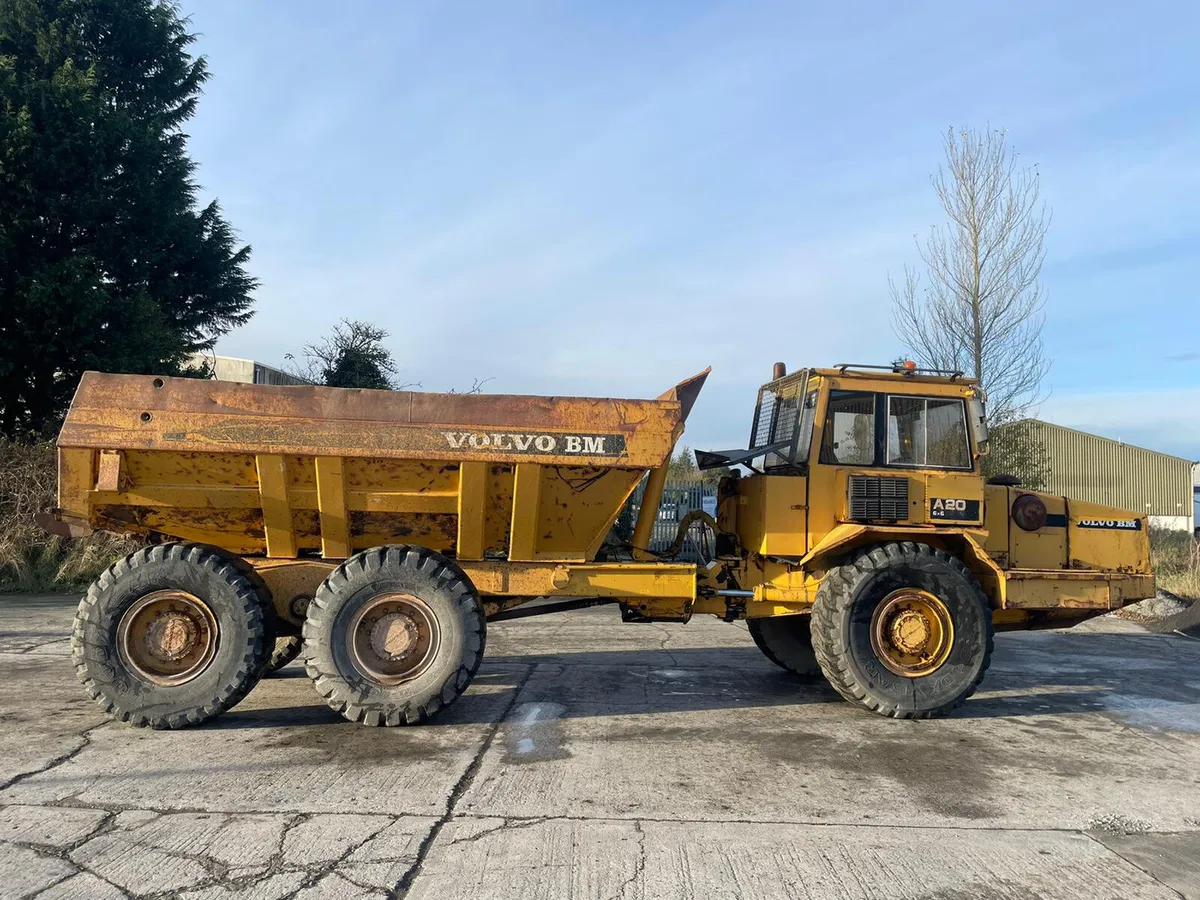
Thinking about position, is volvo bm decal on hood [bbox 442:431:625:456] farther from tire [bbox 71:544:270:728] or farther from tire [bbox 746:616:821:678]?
tire [bbox 746:616:821:678]

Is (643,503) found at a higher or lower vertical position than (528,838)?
higher

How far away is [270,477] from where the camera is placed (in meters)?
5.86

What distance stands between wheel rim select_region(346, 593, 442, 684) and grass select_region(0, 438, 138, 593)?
8667mm

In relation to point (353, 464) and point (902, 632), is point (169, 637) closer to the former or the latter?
point (353, 464)

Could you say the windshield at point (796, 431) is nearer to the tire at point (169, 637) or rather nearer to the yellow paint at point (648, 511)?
the yellow paint at point (648, 511)

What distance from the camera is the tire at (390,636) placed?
18.7ft

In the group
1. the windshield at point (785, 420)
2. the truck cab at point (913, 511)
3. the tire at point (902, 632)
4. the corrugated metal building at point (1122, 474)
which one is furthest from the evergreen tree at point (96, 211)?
the corrugated metal building at point (1122, 474)

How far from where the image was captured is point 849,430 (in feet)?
21.9

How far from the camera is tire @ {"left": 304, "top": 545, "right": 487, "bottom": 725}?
5.70 metres

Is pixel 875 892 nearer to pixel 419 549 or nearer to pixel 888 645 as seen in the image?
pixel 888 645

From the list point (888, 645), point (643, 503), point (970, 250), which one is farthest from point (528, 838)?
point (970, 250)

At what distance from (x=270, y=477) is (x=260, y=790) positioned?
7.16 ft

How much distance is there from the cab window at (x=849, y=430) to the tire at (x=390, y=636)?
301 centimetres

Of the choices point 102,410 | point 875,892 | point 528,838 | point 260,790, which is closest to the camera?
point 875,892
